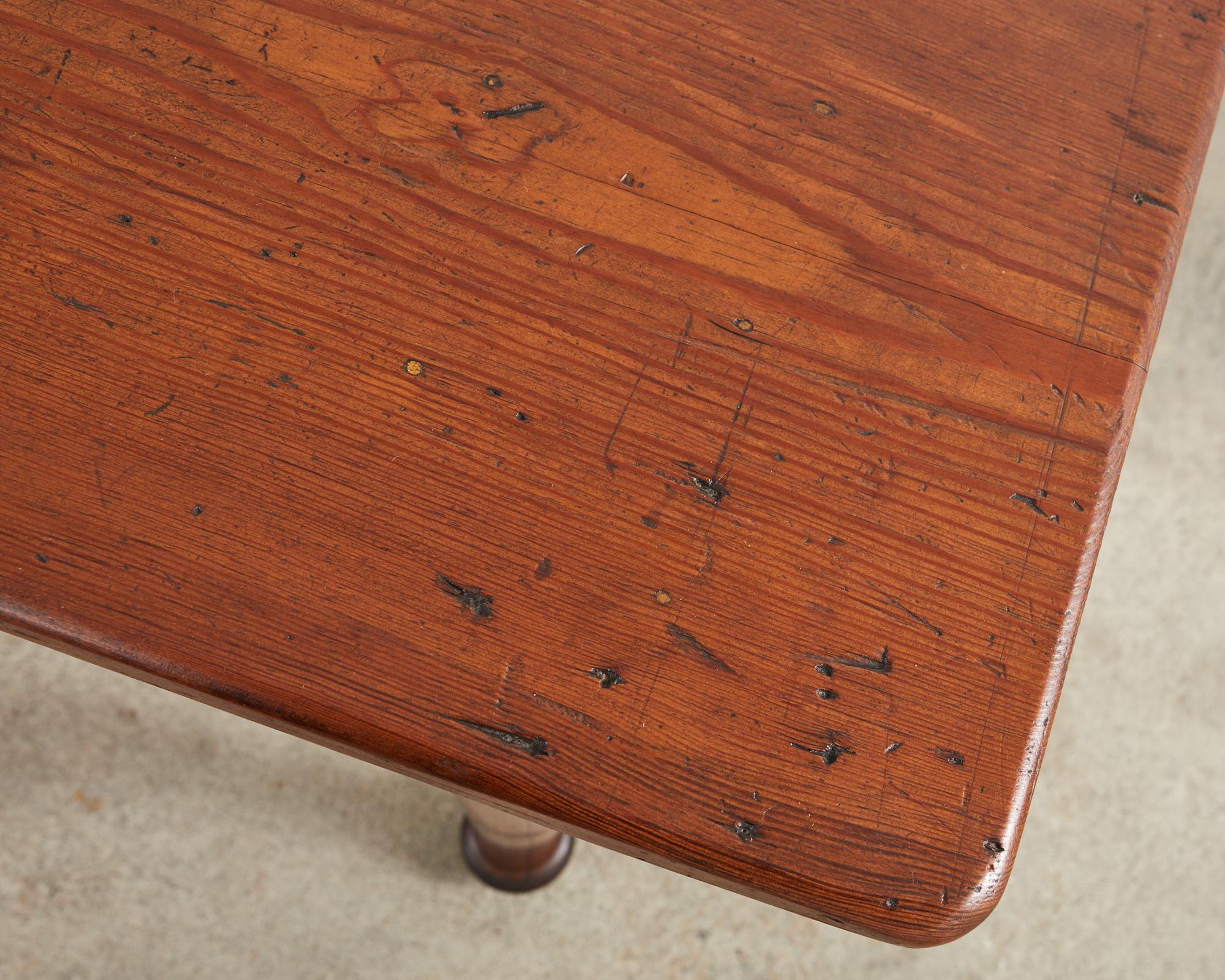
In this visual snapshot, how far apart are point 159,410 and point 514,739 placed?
0.23 meters

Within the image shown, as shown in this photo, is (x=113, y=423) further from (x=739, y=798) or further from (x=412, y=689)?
(x=739, y=798)

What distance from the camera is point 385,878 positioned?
0.98 m

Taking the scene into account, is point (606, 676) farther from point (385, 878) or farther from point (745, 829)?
point (385, 878)

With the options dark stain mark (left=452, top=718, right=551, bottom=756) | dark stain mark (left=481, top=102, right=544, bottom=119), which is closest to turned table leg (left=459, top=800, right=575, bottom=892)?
dark stain mark (left=452, top=718, right=551, bottom=756)

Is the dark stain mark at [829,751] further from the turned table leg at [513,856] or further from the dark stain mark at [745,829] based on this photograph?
the turned table leg at [513,856]

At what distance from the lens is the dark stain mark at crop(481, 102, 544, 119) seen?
0.54 meters

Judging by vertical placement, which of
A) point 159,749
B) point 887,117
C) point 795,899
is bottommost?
point 159,749

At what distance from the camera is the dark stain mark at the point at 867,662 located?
0.46 meters

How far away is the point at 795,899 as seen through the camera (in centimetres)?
43

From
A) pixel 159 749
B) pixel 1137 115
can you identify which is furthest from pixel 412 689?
pixel 159 749

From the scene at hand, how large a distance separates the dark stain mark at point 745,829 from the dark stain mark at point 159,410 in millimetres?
326

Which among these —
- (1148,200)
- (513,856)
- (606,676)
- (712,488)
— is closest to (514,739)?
(606,676)

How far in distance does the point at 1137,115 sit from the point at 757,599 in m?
0.38

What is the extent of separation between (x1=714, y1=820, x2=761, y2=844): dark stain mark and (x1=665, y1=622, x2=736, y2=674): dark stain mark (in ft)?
0.22
